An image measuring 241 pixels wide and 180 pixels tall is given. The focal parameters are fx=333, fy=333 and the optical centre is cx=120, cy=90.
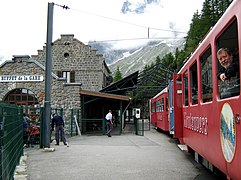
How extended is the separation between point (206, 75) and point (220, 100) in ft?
3.54

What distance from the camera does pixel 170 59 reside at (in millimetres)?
86000

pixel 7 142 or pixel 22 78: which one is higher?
pixel 22 78

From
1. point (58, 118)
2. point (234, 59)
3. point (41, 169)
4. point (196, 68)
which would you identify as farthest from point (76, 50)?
point (234, 59)

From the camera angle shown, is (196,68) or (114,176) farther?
(114,176)

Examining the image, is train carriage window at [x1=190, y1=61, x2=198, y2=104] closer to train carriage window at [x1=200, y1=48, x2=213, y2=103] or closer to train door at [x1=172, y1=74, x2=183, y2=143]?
train carriage window at [x1=200, y1=48, x2=213, y2=103]

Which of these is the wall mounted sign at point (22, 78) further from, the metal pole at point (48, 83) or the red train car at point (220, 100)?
the red train car at point (220, 100)

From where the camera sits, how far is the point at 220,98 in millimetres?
4547

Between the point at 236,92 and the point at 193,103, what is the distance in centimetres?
303

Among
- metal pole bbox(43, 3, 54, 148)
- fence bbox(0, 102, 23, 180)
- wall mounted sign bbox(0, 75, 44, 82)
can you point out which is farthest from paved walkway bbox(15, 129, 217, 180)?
wall mounted sign bbox(0, 75, 44, 82)

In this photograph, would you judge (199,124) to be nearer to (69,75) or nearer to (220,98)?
(220,98)

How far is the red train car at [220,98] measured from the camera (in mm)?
3885

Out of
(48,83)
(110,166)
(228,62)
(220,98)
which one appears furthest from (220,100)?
(48,83)

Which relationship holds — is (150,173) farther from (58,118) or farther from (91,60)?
(91,60)

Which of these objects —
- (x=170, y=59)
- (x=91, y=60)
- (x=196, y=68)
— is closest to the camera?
(x=196, y=68)
